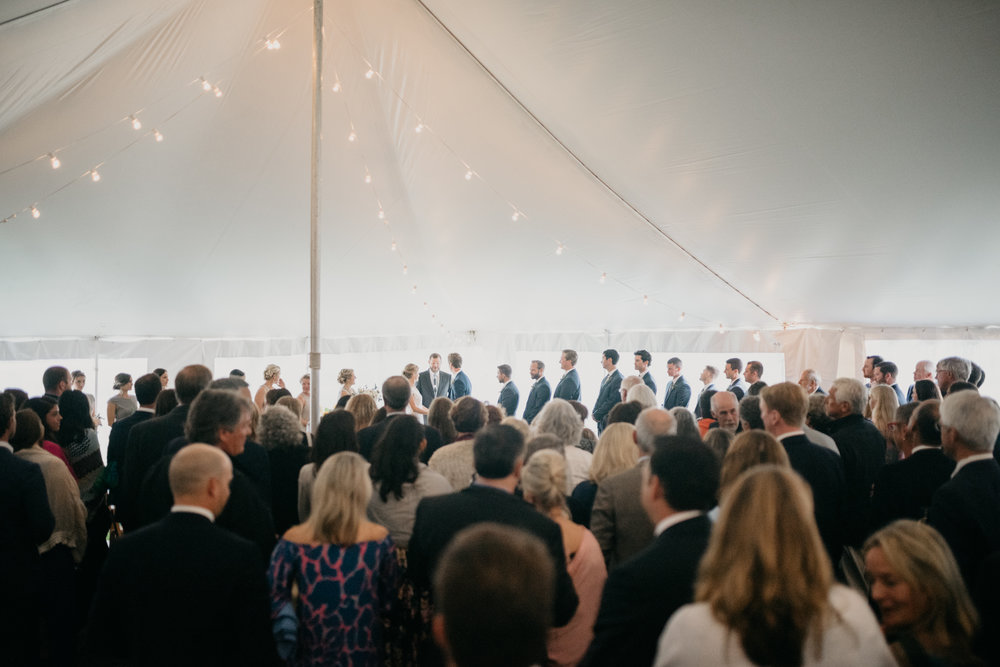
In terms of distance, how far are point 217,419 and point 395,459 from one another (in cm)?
76

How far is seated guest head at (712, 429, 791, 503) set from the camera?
2.69m

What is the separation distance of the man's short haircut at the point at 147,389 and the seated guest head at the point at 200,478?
Result: 2.56 m

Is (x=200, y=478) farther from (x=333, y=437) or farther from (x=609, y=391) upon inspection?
(x=609, y=391)

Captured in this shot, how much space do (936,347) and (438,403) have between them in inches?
270

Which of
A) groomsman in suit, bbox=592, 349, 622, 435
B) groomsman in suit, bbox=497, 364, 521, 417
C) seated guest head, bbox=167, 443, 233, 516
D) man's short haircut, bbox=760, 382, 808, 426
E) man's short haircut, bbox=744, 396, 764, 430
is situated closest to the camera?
seated guest head, bbox=167, 443, 233, 516

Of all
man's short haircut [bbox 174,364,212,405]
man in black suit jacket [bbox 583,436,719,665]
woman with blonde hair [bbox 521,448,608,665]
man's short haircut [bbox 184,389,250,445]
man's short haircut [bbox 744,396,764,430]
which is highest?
man's short haircut [bbox 174,364,212,405]

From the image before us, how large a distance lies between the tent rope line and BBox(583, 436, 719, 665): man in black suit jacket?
15.6 ft

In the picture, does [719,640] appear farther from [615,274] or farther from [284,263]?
[284,263]

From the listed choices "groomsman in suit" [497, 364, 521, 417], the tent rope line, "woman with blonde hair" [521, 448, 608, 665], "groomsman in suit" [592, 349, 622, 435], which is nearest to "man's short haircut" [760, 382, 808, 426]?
"woman with blonde hair" [521, 448, 608, 665]

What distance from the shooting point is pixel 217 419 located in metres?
2.96

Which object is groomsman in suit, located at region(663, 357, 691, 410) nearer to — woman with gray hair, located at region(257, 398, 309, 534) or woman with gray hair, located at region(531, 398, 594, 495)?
woman with gray hair, located at region(531, 398, 594, 495)

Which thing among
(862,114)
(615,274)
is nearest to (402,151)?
(615,274)

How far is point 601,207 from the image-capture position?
7.45 metres

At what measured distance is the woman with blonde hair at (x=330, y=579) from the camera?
97.1 inches
